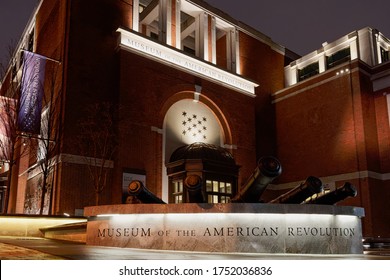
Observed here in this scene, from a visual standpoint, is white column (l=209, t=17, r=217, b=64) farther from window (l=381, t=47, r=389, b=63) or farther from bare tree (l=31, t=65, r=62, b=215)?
window (l=381, t=47, r=389, b=63)

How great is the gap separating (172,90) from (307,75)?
11328mm

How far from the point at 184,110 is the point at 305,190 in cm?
1348

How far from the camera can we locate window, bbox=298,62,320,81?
26.4 m

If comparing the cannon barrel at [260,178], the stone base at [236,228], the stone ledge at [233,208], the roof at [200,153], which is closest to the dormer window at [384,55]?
the roof at [200,153]

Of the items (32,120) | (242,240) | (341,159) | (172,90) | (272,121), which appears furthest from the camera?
(272,121)

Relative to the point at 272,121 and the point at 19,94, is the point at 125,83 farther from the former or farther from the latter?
the point at 272,121

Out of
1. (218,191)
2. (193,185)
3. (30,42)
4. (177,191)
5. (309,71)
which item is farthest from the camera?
(309,71)

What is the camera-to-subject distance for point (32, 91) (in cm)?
1719

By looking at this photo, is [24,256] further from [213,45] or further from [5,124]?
[213,45]

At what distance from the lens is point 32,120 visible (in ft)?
54.9

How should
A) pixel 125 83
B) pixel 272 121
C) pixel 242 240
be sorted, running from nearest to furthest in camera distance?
pixel 242 240
pixel 125 83
pixel 272 121

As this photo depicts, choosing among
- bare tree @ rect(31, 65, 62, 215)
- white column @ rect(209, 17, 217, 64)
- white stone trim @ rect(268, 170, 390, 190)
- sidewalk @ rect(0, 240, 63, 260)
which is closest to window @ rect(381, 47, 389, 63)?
white stone trim @ rect(268, 170, 390, 190)

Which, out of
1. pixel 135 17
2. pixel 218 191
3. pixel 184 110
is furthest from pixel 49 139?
pixel 218 191

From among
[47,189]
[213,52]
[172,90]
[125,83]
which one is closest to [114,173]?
[47,189]
